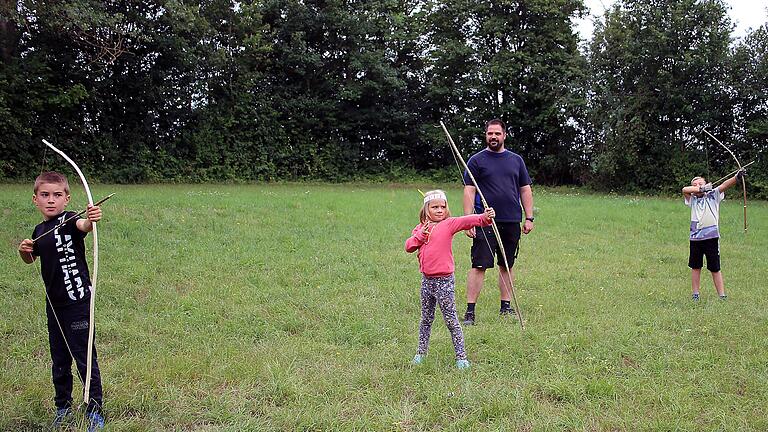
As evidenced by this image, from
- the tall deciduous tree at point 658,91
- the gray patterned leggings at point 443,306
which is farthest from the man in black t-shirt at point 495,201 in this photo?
the tall deciduous tree at point 658,91

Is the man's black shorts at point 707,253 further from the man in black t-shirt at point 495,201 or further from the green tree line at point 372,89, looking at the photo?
the green tree line at point 372,89

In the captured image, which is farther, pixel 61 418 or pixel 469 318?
pixel 469 318

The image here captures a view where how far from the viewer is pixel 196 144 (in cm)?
2495

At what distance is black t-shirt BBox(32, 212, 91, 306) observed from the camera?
11.9 ft

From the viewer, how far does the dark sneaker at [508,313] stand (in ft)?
20.3

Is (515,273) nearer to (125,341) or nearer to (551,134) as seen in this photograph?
(125,341)

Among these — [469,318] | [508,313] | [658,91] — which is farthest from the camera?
[658,91]

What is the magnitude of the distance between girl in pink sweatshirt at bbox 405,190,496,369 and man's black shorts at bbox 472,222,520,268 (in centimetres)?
148

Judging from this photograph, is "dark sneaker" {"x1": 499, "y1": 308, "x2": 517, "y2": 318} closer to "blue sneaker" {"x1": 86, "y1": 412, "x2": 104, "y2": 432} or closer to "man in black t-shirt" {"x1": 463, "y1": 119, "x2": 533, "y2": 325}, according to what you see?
"man in black t-shirt" {"x1": 463, "y1": 119, "x2": 533, "y2": 325}

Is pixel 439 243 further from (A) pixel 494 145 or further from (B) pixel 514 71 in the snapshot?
(B) pixel 514 71

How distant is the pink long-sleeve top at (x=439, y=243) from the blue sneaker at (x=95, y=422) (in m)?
2.35

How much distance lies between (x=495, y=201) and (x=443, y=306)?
182 centimetres

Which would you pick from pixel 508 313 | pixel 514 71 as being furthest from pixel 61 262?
pixel 514 71

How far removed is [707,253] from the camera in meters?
7.08
